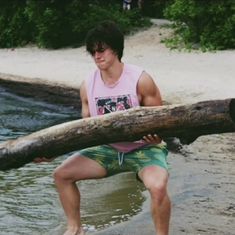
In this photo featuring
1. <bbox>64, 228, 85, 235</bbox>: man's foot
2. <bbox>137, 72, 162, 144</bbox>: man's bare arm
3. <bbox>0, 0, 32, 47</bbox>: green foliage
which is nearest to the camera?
<bbox>137, 72, 162, 144</bbox>: man's bare arm

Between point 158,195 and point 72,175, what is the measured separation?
0.66m

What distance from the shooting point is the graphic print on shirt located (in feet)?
13.8

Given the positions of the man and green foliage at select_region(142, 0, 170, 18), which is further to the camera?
green foliage at select_region(142, 0, 170, 18)

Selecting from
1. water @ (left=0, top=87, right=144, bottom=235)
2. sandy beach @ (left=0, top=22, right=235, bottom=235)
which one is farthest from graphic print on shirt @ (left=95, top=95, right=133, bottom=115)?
water @ (left=0, top=87, right=144, bottom=235)

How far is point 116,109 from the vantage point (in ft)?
13.8

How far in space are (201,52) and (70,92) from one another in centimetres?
560

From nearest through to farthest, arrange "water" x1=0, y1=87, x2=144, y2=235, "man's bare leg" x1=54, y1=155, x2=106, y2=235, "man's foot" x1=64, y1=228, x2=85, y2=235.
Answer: "man's bare leg" x1=54, y1=155, x2=106, y2=235
"man's foot" x1=64, y1=228, x2=85, y2=235
"water" x1=0, y1=87, x2=144, y2=235

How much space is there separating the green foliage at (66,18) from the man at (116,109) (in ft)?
59.9

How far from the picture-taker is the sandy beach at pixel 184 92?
498 cm

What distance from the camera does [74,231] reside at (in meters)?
4.55

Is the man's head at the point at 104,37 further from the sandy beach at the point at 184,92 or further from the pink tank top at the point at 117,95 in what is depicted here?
the sandy beach at the point at 184,92

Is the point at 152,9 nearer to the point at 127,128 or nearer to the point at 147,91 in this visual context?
the point at 147,91

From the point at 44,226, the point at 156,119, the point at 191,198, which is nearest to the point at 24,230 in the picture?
the point at 44,226

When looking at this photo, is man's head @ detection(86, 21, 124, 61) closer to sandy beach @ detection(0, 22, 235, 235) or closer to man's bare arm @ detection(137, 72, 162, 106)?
man's bare arm @ detection(137, 72, 162, 106)
